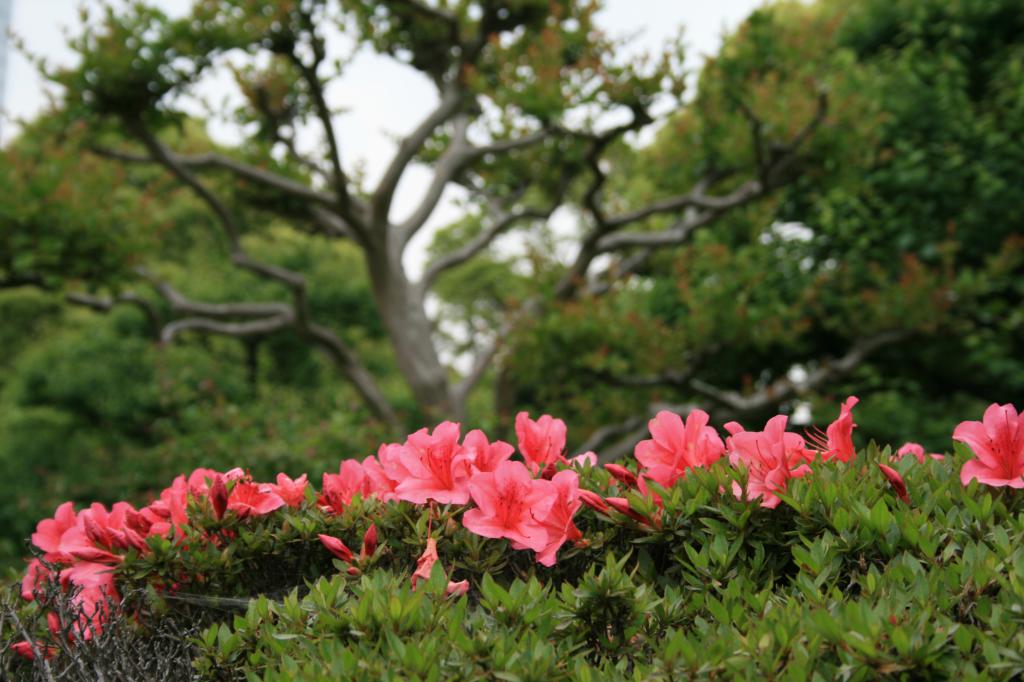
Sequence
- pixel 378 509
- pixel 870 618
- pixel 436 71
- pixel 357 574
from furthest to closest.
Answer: pixel 436 71, pixel 378 509, pixel 357 574, pixel 870 618

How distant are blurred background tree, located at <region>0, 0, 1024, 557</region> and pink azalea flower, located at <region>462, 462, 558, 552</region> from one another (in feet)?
15.8

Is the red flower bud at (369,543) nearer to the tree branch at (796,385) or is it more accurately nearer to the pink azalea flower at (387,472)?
the pink azalea flower at (387,472)

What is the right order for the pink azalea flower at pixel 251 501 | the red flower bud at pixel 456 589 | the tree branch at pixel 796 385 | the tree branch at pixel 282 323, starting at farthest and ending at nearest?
the tree branch at pixel 282 323 → the tree branch at pixel 796 385 → the pink azalea flower at pixel 251 501 → the red flower bud at pixel 456 589

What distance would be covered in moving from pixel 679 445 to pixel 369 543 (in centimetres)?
63

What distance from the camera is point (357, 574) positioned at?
5.37 feet

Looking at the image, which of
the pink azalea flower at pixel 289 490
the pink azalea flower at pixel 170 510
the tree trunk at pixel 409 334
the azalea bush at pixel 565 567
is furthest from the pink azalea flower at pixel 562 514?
the tree trunk at pixel 409 334

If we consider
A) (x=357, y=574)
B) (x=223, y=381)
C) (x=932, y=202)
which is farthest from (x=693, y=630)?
(x=223, y=381)

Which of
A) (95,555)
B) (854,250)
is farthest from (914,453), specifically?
(854,250)

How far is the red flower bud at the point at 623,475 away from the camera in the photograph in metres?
1.71

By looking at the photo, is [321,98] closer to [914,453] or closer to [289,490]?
[289,490]

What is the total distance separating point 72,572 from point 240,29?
16.6 feet

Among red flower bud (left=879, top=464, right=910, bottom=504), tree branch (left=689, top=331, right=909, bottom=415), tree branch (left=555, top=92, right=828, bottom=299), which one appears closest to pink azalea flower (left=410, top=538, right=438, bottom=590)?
red flower bud (left=879, top=464, right=910, bottom=504)

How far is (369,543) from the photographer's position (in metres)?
1.65

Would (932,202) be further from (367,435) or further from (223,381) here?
(223,381)
